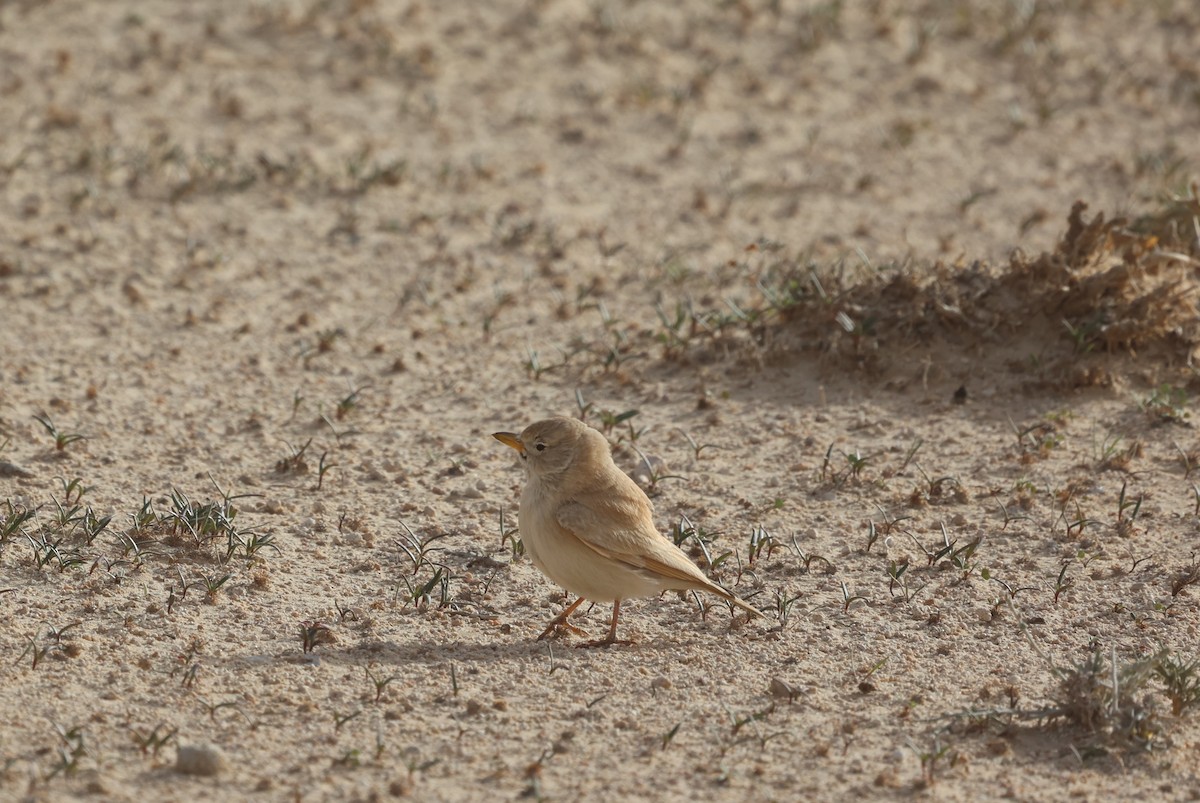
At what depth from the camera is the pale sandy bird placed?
5.73 metres

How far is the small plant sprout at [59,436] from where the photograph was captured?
7.05m

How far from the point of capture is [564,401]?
26.2 ft

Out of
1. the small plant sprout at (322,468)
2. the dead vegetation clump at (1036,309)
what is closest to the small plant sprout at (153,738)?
the small plant sprout at (322,468)

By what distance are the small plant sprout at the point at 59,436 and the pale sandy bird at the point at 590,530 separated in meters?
2.37

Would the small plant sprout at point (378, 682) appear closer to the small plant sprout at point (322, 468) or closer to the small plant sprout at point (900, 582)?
the small plant sprout at point (322, 468)

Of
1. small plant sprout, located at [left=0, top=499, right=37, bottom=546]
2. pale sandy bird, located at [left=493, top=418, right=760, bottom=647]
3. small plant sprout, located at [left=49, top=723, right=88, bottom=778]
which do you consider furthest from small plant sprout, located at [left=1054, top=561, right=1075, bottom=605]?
small plant sprout, located at [left=0, top=499, right=37, bottom=546]

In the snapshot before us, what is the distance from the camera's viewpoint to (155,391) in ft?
25.8

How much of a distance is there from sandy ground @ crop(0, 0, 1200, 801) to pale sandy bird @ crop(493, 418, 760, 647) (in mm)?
287

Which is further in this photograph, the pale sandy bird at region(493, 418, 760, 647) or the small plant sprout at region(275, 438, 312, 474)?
the small plant sprout at region(275, 438, 312, 474)

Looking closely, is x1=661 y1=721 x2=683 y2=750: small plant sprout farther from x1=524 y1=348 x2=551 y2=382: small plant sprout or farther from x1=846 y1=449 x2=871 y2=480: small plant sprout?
x1=524 y1=348 x2=551 y2=382: small plant sprout

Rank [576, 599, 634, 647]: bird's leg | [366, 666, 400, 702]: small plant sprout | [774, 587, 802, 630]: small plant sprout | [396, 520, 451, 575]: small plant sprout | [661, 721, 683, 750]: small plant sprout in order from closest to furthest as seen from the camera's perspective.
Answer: [661, 721, 683, 750]: small plant sprout, [366, 666, 400, 702]: small plant sprout, [576, 599, 634, 647]: bird's leg, [774, 587, 802, 630]: small plant sprout, [396, 520, 451, 575]: small plant sprout

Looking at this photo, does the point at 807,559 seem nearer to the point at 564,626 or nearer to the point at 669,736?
the point at 564,626

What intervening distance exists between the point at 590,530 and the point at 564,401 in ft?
7.46

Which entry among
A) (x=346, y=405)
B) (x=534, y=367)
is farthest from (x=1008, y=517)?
(x=346, y=405)
